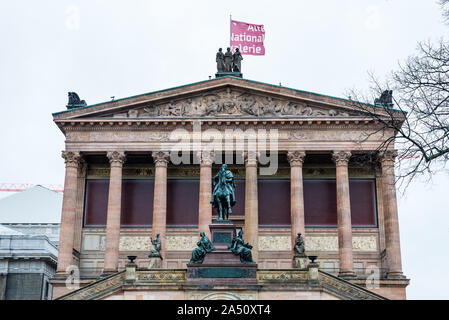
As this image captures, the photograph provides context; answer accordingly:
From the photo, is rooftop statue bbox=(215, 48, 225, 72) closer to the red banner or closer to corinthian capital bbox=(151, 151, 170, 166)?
the red banner

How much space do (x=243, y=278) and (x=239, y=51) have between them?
23.4m

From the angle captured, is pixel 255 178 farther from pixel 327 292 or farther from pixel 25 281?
pixel 25 281

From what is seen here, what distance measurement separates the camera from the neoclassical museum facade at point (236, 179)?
40.2 meters

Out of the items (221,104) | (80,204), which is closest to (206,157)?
(221,104)

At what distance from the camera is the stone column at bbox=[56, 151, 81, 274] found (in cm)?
3959

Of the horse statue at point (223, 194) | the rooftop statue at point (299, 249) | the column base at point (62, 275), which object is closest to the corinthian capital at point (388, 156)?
the rooftop statue at point (299, 249)

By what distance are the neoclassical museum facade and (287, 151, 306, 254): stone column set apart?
0.22ft

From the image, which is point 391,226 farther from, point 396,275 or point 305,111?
point 305,111

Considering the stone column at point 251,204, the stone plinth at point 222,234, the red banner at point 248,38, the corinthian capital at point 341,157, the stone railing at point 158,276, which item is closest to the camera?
the stone plinth at point 222,234

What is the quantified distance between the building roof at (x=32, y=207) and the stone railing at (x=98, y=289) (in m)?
51.6

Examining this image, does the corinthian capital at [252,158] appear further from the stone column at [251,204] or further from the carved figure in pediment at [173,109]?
the carved figure in pediment at [173,109]

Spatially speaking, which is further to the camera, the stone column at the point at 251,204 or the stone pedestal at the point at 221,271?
the stone column at the point at 251,204

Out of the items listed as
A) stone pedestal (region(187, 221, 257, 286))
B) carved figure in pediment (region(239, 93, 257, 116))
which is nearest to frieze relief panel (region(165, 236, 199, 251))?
carved figure in pediment (region(239, 93, 257, 116))

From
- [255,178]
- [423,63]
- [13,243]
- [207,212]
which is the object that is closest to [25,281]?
[13,243]
